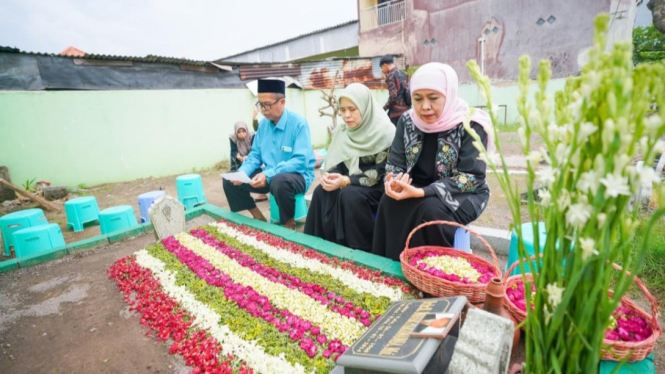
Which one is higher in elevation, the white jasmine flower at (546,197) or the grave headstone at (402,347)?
the white jasmine flower at (546,197)

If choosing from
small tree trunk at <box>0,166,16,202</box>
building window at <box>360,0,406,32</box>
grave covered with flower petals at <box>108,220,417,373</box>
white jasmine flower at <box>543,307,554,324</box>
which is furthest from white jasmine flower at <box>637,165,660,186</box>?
building window at <box>360,0,406,32</box>

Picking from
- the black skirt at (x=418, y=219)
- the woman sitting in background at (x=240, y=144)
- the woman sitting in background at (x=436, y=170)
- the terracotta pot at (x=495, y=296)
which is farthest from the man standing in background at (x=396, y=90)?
the terracotta pot at (x=495, y=296)

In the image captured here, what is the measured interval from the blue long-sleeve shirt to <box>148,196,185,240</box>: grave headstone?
897 millimetres

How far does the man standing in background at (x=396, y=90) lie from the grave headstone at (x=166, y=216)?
3475mm

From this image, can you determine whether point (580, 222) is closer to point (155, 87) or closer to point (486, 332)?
point (486, 332)

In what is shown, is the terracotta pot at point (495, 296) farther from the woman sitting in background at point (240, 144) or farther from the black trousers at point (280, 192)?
the woman sitting in background at point (240, 144)

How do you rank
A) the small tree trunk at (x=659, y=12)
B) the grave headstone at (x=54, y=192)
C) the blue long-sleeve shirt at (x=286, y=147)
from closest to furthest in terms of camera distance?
the blue long-sleeve shirt at (x=286, y=147) → the grave headstone at (x=54, y=192) → the small tree trunk at (x=659, y=12)

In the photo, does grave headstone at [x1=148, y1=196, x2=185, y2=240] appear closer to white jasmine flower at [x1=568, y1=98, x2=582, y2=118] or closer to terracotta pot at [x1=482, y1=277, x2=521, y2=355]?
terracotta pot at [x1=482, y1=277, x2=521, y2=355]

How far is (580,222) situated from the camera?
652 mm

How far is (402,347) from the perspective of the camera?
1.08 m

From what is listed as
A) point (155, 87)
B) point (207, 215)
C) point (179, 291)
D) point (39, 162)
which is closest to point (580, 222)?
point (179, 291)

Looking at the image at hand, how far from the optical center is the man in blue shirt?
3482 mm

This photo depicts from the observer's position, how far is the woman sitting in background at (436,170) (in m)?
2.16

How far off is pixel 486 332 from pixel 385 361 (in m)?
0.31
